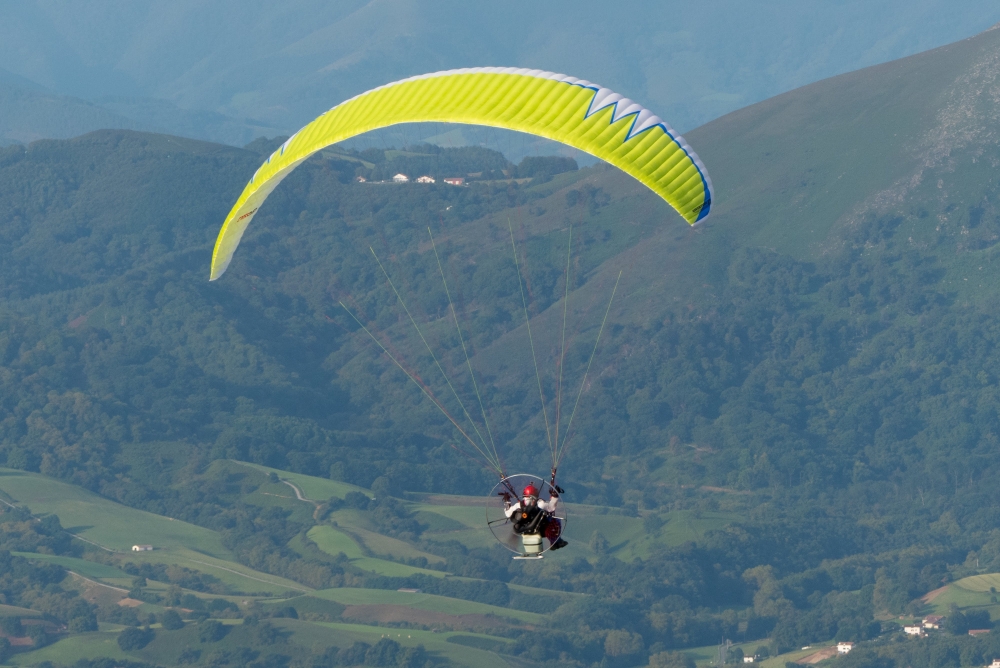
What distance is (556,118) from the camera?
35156 mm

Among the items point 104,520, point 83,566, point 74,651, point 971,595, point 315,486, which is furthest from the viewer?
point 315,486

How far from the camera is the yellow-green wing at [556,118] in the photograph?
34.9 m

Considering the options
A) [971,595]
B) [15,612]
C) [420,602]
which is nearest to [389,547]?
[420,602]

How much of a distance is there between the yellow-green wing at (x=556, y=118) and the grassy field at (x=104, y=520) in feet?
336

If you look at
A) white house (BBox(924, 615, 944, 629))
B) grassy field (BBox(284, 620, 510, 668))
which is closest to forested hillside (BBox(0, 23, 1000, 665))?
white house (BBox(924, 615, 944, 629))

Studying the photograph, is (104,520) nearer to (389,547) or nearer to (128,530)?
(128,530)

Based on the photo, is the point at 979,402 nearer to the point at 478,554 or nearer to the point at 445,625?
the point at 478,554

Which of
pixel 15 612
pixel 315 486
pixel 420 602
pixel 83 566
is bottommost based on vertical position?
pixel 15 612

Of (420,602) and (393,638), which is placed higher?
(420,602)

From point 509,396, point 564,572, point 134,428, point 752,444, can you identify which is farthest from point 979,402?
point 134,428

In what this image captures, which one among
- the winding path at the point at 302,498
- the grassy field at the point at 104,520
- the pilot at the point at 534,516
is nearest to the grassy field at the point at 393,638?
the grassy field at the point at 104,520

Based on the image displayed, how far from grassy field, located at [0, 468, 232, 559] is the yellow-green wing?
336ft

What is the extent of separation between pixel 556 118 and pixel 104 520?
112397 millimetres

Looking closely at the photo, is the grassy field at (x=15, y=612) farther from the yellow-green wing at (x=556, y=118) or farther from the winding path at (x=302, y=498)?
the yellow-green wing at (x=556, y=118)
